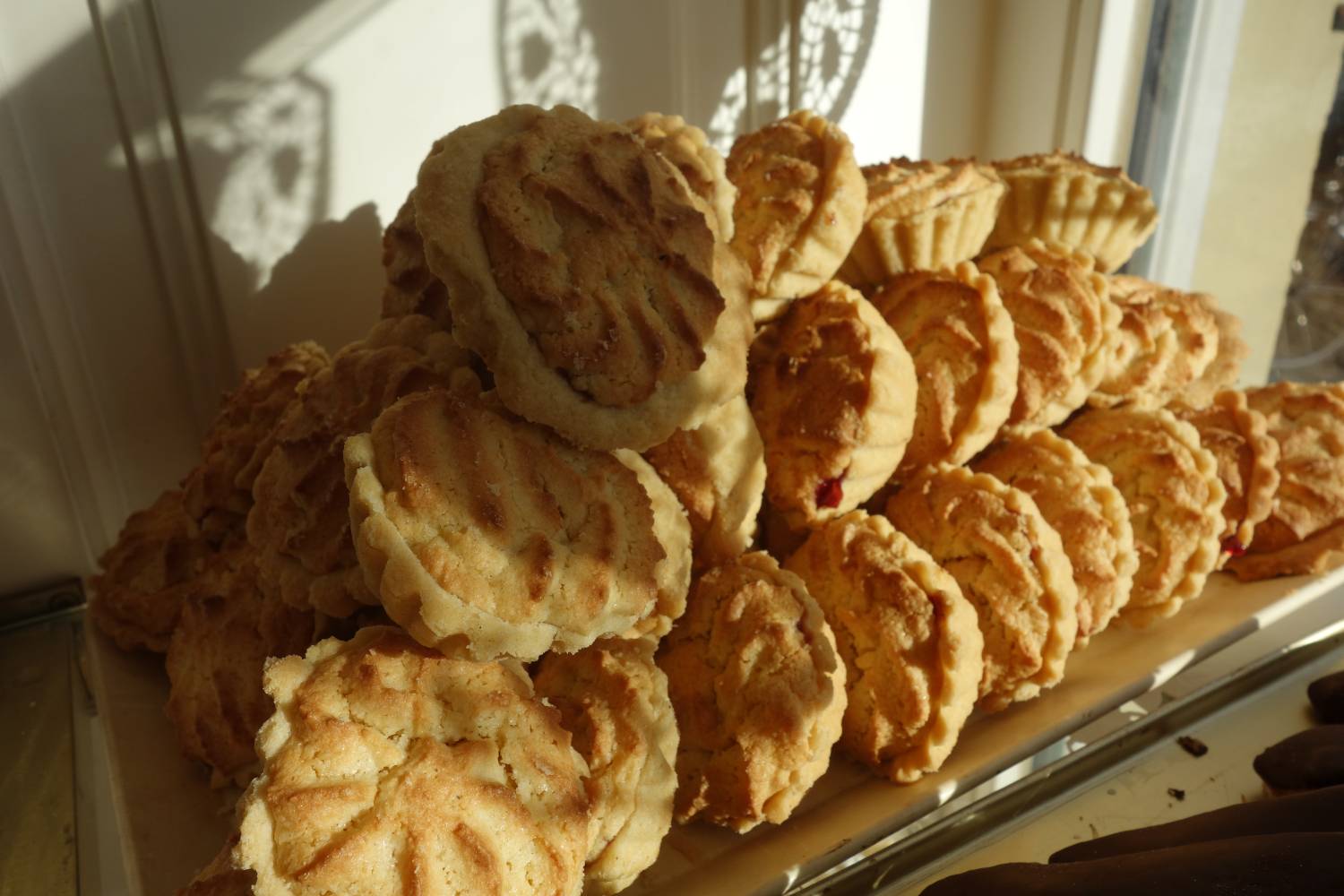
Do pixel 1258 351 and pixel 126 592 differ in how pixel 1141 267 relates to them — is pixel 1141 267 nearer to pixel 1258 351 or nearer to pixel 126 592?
pixel 1258 351

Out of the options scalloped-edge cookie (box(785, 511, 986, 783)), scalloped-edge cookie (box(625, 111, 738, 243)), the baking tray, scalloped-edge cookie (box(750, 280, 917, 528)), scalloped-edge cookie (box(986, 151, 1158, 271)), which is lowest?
the baking tray

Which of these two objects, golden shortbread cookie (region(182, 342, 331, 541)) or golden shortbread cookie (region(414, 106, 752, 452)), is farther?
golden shortbread cookie (region(182, 342, 331, 541))

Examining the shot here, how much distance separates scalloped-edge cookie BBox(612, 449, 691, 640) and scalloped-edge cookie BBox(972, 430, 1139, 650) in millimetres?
901

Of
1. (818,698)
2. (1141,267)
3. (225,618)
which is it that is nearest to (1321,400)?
(1141,267)

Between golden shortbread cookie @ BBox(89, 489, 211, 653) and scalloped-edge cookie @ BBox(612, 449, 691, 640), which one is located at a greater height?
scalloped-edge cookie @ BBox(612, 449, 691, 640)

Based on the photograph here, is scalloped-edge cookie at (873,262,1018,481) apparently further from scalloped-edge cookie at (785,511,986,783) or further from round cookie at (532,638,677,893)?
round cookie at (532,638,677,893)

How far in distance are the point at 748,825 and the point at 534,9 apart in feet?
6.78

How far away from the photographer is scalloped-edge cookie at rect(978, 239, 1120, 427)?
7.36 feet

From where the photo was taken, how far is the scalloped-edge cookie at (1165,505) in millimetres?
2219

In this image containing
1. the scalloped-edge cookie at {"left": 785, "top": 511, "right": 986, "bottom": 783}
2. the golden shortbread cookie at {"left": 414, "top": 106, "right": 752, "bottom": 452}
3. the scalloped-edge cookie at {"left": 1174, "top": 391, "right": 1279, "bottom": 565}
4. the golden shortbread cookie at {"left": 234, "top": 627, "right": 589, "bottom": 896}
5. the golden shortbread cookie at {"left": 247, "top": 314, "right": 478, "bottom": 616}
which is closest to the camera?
the golden shortbread cookie at {"left": 234, "top": 627, "right": 589, "bottom": 896}

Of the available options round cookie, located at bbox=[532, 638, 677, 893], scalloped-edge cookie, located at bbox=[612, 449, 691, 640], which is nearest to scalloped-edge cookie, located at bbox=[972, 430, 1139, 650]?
scalloped-edge cookie, located at bbox=[612, 449, 691, 640]

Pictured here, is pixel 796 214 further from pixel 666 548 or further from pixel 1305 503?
pixel 1305 503

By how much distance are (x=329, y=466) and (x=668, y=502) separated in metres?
0.61

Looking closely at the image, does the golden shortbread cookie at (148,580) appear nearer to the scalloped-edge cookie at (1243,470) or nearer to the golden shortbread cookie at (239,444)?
the golden shortbread cookie at (239,444)
